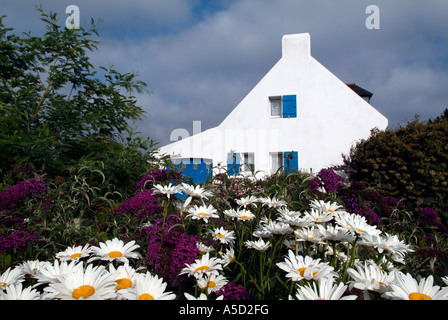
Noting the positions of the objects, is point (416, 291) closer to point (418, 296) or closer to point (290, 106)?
point (418, 296)

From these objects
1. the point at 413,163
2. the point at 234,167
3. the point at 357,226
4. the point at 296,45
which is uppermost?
the point at 296,45

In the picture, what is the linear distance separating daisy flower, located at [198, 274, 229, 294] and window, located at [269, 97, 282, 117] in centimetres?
1131

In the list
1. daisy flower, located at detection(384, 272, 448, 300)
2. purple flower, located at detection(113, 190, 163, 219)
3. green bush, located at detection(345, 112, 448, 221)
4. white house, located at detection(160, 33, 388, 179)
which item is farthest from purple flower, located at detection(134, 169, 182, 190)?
white house, located at detection(160, 33, 388, 179)

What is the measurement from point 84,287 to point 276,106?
11.8 metres

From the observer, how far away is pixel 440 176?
6363 millimetres

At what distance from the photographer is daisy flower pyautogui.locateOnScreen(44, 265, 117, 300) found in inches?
29.0

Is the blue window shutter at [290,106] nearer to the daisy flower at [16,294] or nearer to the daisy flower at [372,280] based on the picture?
the daisy flower at [372,280]

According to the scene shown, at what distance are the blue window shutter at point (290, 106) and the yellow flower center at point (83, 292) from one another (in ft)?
37.4

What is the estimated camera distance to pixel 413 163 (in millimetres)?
6879

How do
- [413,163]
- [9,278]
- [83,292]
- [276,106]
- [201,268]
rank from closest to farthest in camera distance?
[83,292] → [9,278] → [201,268] → [413,163] → [276,106]

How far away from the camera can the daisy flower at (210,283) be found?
1051mm

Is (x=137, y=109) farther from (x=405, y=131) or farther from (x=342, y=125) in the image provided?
(x=342, y=125)

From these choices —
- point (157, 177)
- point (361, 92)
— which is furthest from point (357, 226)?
point (361, 92)

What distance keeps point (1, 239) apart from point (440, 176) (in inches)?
312
